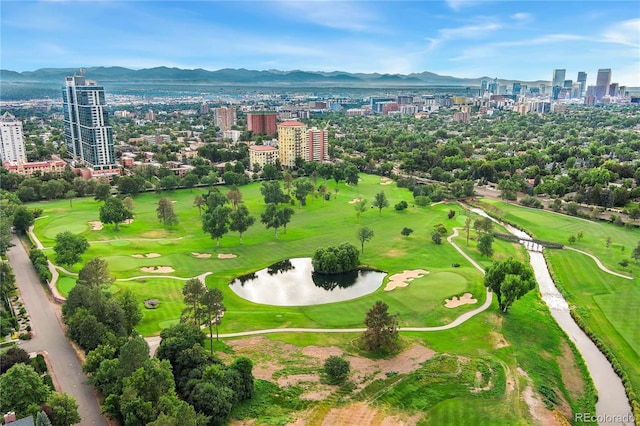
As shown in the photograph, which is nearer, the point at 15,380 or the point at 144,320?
the point at 15,380

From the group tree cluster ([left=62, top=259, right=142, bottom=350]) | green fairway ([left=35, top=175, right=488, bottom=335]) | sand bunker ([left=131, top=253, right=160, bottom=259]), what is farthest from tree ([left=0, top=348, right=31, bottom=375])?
Answer: sand bunker ([left=131, top=253, right=160, bottom=259])

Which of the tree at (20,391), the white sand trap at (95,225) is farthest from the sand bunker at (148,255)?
the tree at (20,391)

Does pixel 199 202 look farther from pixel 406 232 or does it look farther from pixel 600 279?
pixel 600 279

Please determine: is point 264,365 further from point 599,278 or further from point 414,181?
point 414,181

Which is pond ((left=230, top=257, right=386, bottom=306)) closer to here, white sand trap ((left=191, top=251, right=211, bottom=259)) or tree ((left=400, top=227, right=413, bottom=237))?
white sand trap ((left=191, top=251, right=211, bottom=259))

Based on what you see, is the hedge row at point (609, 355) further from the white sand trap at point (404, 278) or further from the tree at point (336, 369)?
the tree at point (336, 369)

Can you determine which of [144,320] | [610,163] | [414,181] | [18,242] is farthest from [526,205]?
[18,242]
